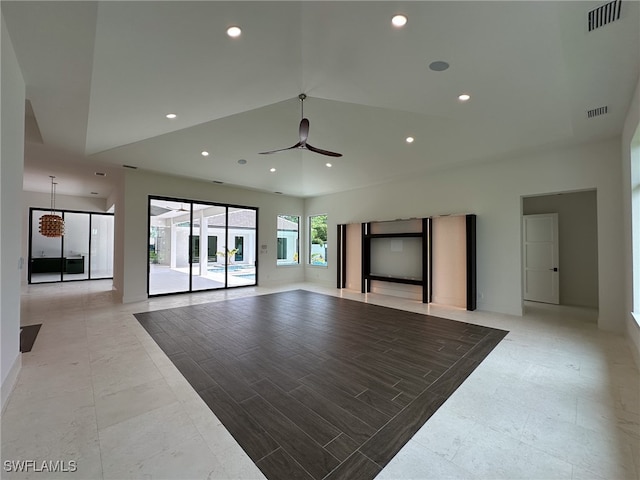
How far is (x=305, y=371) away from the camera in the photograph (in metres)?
3.22

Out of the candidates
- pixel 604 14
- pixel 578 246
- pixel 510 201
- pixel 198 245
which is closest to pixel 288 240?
pixel 198 245

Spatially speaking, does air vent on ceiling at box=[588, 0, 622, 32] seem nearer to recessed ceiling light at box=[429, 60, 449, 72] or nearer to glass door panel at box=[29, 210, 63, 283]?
recessed ceiling light at box=[429, 60, 449, 72]

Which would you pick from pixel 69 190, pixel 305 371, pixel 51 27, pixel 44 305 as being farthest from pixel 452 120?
pixel 69 190

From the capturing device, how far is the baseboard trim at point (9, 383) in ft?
8.04

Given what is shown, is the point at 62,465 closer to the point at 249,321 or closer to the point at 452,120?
the point at 249,321

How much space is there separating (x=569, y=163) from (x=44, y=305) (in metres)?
11.3

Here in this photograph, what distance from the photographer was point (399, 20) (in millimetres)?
2449

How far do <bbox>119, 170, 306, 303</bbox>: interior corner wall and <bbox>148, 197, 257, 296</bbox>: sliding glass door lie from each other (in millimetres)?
215

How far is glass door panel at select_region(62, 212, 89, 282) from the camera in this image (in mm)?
10695

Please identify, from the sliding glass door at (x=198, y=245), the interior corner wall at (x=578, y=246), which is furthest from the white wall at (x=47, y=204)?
the interior corner wall at (x=578, y=246)

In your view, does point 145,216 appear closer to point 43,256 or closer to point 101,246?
point 101,246

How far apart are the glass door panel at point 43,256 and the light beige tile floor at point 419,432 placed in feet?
27.9

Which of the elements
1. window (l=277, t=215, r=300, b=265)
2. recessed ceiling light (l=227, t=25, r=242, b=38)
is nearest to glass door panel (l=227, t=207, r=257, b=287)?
window (l=277, t=215, r=300, b=265)

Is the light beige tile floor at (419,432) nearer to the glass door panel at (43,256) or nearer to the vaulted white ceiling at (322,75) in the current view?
the vaulted white ceiling at (322,75)
